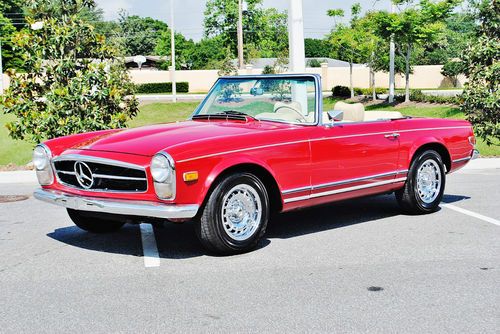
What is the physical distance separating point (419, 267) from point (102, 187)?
9.51ft

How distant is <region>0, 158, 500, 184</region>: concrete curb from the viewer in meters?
12.6

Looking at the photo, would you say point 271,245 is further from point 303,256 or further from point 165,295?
point 165,295

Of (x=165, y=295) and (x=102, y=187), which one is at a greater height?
(x=102, y=187)

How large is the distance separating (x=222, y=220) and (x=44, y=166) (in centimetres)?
193

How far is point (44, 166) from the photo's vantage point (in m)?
6.91

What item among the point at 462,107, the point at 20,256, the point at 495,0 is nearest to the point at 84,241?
the point at 20,256

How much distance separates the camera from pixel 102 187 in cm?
643

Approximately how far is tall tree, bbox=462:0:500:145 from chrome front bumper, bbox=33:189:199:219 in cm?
1173

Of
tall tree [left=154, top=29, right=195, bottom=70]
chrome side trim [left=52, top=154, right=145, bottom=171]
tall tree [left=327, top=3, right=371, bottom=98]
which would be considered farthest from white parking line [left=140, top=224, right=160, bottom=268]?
tall tree [left=154, top=29, right=195, bottom=70]

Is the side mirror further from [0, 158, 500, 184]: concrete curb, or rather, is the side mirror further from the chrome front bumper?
[0, 158, 500, 184]: concrete curb

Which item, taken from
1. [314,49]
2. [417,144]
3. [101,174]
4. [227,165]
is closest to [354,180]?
[417,144]

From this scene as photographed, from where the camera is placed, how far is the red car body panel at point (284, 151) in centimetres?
615

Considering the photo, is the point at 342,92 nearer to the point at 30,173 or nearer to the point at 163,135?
the point at 30,173

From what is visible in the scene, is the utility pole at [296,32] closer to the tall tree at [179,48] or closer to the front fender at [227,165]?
the front fender at [227,165]
